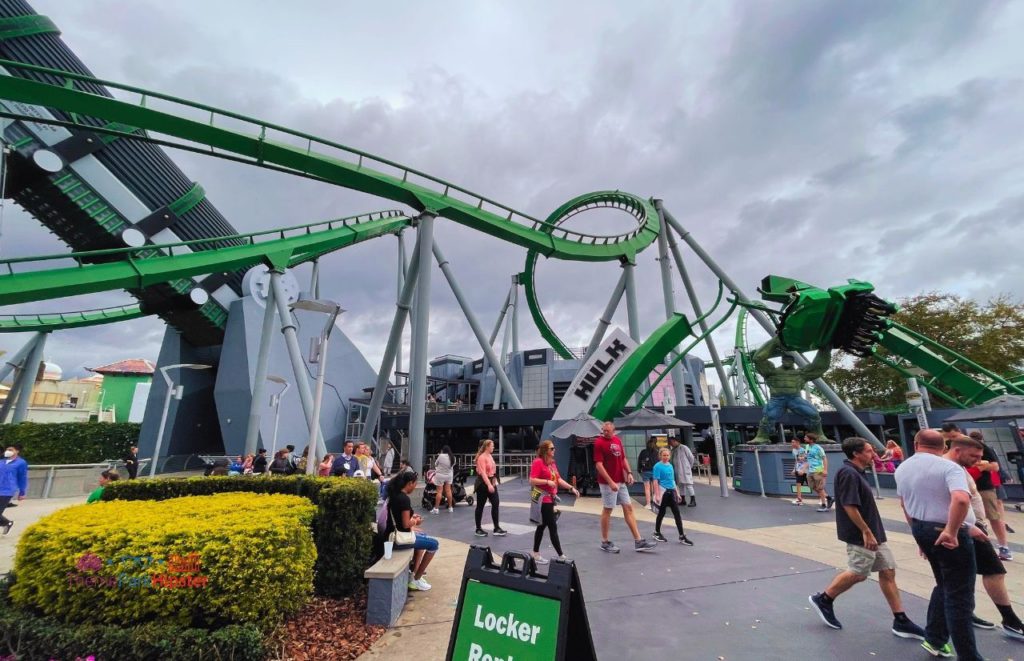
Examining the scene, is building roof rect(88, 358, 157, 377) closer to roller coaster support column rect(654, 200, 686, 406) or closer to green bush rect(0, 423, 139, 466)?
green bush rect(0, 423, 139, 466)

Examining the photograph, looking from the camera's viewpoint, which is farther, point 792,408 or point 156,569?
point 792,408

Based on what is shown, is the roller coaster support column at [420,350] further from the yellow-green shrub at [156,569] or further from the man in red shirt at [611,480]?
the yellow-green shrub at [156,569]

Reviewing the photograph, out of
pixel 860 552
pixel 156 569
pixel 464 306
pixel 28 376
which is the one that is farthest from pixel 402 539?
pixel 28 376

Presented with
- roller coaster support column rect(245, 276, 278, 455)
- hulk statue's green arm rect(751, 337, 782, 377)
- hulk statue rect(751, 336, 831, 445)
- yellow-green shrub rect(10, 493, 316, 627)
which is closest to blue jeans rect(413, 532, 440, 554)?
yellow-green shrub rect(10, 493, 316, 627)

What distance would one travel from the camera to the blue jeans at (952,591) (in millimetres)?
3176

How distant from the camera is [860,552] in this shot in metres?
3.94

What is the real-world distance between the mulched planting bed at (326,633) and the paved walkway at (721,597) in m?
0.23

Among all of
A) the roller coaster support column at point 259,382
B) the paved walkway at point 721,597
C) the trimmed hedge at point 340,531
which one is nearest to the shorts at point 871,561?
the paved walkway at point 721,597

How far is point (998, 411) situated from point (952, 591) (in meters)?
12.1

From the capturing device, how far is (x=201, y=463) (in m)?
25.9

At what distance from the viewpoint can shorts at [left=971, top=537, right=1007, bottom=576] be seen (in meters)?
3.71

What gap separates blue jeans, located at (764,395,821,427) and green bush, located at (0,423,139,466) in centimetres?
3325

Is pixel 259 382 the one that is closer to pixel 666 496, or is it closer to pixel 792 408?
pixel 666 496

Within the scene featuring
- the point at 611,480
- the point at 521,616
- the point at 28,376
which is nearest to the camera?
the point at 521,616
